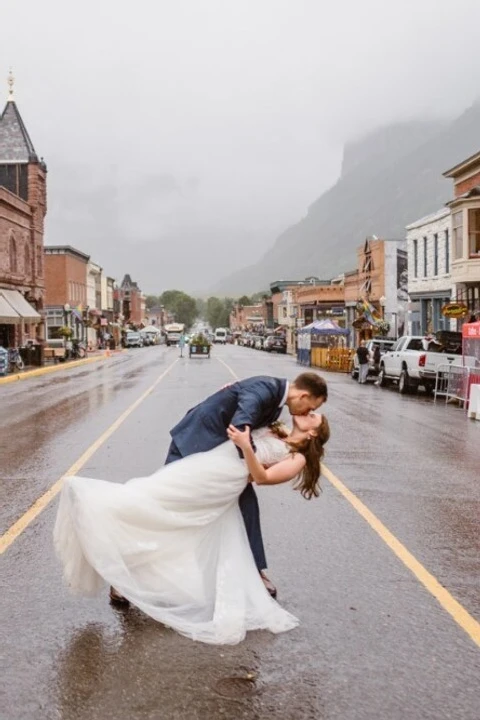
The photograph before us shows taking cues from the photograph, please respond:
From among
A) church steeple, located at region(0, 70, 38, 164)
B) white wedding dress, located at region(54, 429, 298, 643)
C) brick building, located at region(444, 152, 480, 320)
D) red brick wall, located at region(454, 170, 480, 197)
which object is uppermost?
church steeple, located at region(0, 70, 38, 164)

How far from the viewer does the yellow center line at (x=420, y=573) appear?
485 centimetres

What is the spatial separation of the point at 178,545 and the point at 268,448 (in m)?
0.76

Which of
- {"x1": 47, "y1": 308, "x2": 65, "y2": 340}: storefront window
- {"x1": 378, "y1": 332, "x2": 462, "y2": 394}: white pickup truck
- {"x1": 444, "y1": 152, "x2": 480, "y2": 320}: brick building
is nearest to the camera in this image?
{"x1": 378, "y1": 332, "x2": 462, "y2": 394}: white pickup truck

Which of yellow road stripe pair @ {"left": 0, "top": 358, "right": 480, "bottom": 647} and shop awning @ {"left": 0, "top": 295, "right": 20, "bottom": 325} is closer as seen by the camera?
yellow road stripe pair @ {"left": 0, "top": 358, "right": 480, "bottom": 647}

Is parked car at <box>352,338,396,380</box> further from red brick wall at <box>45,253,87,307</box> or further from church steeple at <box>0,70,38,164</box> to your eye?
red brick wall at <box>45,253,87,307</box>

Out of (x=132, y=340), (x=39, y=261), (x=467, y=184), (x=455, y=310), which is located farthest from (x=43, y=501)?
(x=132, y=340)

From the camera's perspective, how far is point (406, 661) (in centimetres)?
427

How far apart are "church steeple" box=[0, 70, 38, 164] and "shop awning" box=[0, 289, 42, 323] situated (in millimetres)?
12570

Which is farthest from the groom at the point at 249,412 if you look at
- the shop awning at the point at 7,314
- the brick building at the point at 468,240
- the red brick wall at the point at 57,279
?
the red brick wall at the point at 57,279

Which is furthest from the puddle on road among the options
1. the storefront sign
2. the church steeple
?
the church steeple

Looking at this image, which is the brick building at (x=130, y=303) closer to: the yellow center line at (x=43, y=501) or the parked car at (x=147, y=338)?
the parked car at (x=147, y=338)

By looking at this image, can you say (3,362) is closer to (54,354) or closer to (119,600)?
(54,354)

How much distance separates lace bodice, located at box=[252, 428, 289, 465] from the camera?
4.71m

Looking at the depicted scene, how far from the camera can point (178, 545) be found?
15.2 feet
